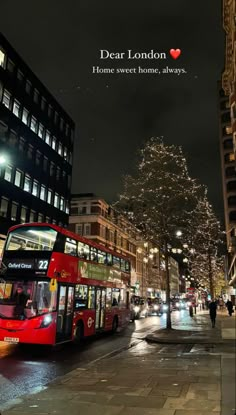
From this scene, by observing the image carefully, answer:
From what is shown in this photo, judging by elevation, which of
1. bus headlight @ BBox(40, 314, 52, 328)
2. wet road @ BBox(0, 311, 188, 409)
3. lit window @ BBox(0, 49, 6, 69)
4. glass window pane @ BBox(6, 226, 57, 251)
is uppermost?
lit window @ BBox(0, 49, 6, 69)

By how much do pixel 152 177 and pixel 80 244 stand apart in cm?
1096

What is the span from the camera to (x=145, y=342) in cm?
1797

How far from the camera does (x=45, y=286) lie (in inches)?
555

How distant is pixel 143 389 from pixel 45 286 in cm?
681

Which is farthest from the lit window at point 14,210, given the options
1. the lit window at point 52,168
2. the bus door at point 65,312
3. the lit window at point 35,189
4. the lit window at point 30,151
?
the bus door at point 65,312

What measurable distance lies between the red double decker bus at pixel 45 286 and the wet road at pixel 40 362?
59 centimetres

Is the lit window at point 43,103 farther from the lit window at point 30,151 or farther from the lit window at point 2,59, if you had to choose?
the lit window at point 2,59

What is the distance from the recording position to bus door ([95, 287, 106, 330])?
18891mm

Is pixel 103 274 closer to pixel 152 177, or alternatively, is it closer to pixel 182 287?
pixel 152 177

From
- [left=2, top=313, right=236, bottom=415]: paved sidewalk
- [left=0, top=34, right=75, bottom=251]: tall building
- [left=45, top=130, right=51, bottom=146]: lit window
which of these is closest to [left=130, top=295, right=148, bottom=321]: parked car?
[left=0, top=34, right=75, bottom=251]: tall building

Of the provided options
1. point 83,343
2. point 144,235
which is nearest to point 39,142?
point 144,235

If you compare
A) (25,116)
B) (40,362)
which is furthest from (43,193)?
(40,362)

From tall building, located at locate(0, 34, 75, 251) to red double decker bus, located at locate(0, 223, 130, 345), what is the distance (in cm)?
1682

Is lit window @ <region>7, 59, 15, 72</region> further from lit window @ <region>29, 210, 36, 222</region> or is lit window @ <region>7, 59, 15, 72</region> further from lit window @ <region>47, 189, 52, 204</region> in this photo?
lit window @ <region>29, 210, 36, 222</region>
